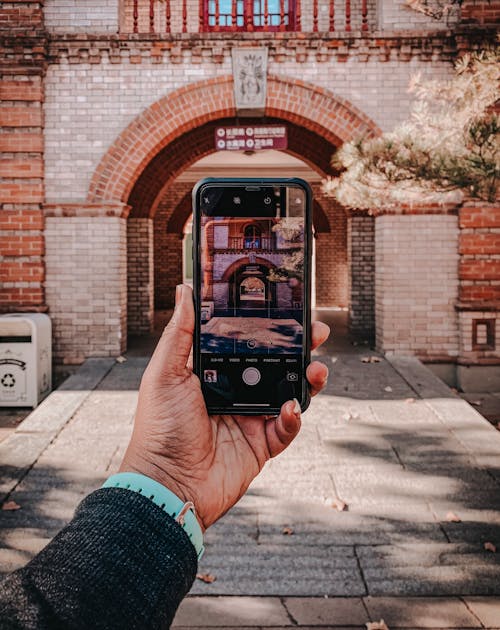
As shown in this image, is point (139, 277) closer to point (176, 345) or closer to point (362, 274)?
point (362, 274)

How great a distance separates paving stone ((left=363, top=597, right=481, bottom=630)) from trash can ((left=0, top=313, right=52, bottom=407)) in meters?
6.35

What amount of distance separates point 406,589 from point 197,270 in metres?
2.47

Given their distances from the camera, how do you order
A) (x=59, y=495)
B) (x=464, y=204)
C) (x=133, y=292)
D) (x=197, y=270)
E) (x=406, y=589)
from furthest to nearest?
(x=133, y=292) < (x=464, y=204) < (x=59, y=495) < (x=406, y=589) < (x=197, y=270)

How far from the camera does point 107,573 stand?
3.36 feet

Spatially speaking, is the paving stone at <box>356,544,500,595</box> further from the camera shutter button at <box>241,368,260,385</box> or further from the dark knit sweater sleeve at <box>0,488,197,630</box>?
the dark knit sweater sleeve at <box>0,488,197,630</box>

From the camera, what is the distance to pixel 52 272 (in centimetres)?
944

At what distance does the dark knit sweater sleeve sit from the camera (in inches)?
36.7

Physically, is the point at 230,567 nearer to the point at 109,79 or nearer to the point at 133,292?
the point at 109,79

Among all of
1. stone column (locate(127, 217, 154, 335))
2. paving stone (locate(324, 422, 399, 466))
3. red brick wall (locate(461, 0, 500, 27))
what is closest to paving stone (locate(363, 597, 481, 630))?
paving stone (locate(324, 422, 399, 466))

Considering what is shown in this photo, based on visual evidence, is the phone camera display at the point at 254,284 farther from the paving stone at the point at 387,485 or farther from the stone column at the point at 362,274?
the stone column at the point at 362,274

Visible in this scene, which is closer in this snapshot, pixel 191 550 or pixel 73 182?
pixel 191 550

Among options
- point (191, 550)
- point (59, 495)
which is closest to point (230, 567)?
point (59, 495)

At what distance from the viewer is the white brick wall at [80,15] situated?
9250 mm

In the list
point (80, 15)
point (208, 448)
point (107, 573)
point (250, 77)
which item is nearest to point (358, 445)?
point (208, 448)
